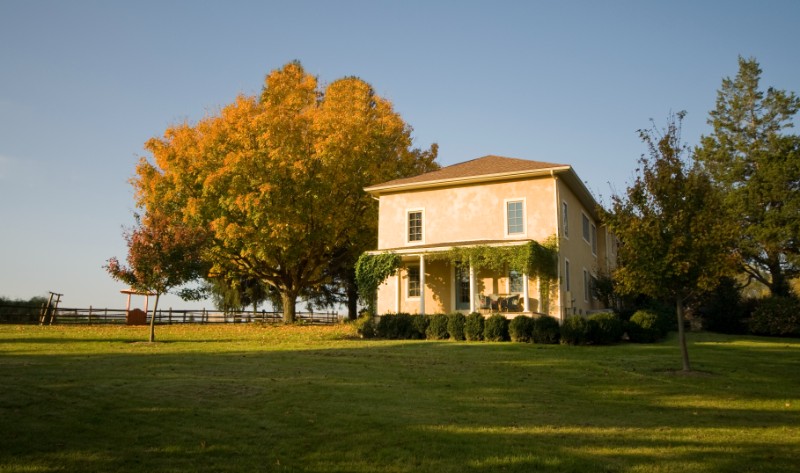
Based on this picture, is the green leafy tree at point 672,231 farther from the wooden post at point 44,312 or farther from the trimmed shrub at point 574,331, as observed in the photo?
the wooden post at point 44,312

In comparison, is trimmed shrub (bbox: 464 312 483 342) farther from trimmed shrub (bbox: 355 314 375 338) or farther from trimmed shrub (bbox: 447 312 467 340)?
trimmed shrub (bbox: 355 314 375 338)

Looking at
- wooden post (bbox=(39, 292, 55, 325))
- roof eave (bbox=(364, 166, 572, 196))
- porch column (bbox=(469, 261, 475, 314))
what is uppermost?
roof eave (bbox=(364, 166, 572, 196))

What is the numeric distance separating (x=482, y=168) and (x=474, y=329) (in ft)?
28.6

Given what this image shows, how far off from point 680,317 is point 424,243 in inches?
557

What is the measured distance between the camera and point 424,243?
28547 mm

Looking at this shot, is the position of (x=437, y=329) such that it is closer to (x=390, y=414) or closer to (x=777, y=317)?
(x=390, y=414)

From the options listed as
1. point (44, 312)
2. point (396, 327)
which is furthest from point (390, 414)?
point (44, 312)

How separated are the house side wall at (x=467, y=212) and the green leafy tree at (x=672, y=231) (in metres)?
10.4

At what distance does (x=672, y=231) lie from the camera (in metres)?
15.5

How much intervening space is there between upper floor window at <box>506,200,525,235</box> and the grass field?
10619 mm

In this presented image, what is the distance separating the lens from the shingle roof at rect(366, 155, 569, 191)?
88.2 ft

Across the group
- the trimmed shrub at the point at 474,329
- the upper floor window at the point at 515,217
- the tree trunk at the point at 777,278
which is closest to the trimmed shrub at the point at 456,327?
the trimmed shrub at the point at 474,329

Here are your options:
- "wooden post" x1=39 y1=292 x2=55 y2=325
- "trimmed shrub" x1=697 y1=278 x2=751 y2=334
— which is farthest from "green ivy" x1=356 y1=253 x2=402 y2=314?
"wooden post" x1=39 y1=292 x2=55 y2=325

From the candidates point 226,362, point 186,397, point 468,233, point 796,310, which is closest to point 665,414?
point 186,397
